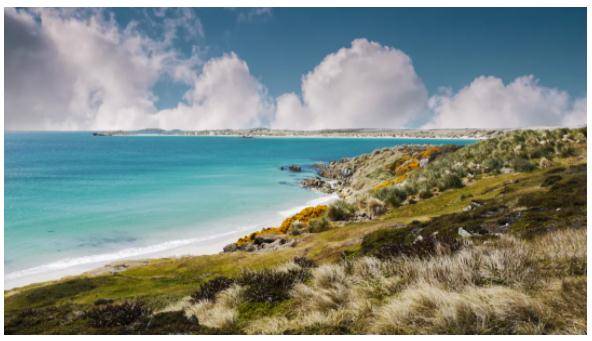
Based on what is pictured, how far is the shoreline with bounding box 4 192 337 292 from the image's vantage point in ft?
52.9

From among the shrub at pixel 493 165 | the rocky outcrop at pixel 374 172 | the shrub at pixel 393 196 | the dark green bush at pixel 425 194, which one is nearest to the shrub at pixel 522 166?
the shrub at pixel 493 165

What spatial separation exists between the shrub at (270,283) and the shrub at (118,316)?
1847mm

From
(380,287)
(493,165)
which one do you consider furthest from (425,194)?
(380,287)

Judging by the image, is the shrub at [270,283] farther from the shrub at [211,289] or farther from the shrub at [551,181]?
the shrub at [551,181]

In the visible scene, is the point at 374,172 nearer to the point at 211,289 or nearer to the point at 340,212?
the point at 340,212

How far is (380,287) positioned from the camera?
6.09m

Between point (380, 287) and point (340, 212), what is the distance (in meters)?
12.7

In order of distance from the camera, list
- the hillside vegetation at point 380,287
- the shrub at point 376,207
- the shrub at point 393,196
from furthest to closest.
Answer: the shrub at point 393,196 < the shrub at point 376,207 < the hillside vegetation at point 380,287

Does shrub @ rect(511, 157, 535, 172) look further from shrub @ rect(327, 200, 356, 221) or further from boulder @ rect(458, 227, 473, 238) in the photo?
boulder @ rect(458, 227, 473, 238)

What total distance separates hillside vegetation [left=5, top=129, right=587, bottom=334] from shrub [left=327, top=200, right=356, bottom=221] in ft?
17.8

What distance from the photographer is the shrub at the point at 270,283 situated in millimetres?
6469

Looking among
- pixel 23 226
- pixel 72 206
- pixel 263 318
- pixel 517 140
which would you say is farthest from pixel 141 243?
pixel 517 140
